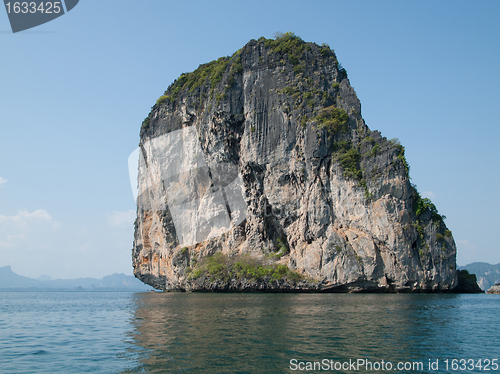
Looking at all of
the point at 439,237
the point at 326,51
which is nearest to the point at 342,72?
the point at 326,51

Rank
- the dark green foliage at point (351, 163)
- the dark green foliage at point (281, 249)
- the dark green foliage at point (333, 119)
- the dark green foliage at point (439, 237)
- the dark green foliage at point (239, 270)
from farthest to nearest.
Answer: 1. the dark green foliage at point (281, 249)
2. the dark green foliage at point (333, 119)
3. the dark green foliage at point (239, 270)
4. the dark green foliage at point (351, 163)
5. the dark green foliage at point (439, 237)

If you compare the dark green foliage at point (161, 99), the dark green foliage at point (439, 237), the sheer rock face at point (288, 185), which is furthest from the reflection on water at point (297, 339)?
the dark green foliage at point (161, 99)

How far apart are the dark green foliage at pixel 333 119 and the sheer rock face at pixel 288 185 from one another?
173 millimetres

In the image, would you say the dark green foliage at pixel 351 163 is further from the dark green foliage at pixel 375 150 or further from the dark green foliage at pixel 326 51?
the dark green foliage at pixel 326 51

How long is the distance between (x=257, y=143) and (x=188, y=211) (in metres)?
17.5

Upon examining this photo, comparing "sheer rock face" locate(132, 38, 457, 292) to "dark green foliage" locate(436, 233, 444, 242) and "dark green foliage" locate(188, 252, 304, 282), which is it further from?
"dark green foliage" locate(188, 252, 304, 282)

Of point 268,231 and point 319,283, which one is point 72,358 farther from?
point 268,231

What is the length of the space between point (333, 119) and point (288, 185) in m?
10.7

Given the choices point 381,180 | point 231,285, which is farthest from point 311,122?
point 231,285

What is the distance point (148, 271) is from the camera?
69.0m

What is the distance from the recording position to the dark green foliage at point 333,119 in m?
48.4

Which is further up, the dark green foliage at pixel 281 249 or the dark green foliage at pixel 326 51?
the dark green foliage at pixel 326 51

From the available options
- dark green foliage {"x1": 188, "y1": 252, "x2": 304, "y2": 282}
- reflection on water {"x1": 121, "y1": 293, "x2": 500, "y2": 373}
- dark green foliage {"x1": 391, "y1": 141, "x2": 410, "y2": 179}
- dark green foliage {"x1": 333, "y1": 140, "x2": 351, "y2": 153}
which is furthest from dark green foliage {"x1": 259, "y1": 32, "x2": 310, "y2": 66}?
reflection on water {"x1": 121, "y1": 293, "x2": 500, "y2": 373}

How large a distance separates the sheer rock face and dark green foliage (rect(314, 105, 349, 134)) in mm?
173
